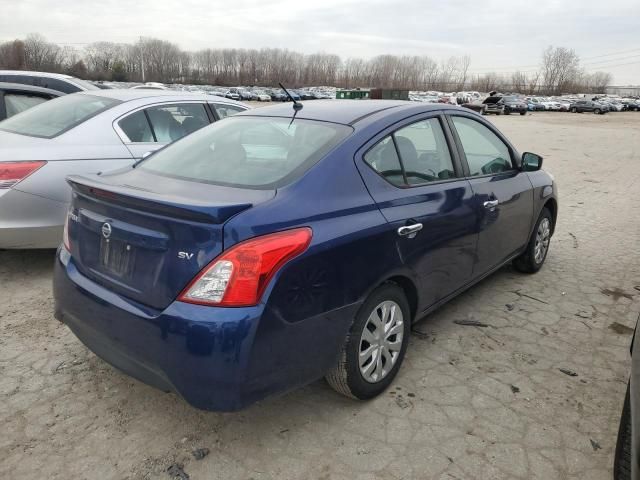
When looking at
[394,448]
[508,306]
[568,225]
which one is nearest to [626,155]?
[568,225]

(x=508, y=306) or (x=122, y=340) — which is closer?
(x=122, y=340)

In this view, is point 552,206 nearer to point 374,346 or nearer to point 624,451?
point 374,346

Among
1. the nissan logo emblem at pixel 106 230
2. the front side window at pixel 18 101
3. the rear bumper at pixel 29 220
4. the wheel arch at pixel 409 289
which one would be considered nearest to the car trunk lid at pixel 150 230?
the nissan logo emblem at pixel 106 230

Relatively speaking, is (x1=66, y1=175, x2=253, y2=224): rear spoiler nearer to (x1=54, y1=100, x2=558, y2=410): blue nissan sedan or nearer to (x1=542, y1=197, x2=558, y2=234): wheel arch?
(x1=54, y1=100, x2=558, y2=410): blue nissan sedan

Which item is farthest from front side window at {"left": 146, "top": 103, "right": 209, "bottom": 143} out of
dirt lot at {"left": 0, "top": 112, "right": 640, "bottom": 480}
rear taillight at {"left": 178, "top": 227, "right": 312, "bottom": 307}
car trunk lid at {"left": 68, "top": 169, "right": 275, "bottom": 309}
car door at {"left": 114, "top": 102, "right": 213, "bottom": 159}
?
rear taillight at {"left": 178, "top": 227, "right": 312, "bottom": 307}

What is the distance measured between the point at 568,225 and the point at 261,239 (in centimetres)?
605

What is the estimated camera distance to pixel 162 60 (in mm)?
118500

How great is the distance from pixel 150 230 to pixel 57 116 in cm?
334

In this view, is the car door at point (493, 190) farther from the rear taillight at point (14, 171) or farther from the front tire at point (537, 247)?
the rear taillight at point (14, 171)

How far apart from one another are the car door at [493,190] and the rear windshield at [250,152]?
1237mm

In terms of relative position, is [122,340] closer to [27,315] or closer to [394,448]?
[394,448]

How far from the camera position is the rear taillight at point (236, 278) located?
2119mm

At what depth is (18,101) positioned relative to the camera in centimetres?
659

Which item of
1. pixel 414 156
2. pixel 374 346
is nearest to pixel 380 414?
pixel 374 346
